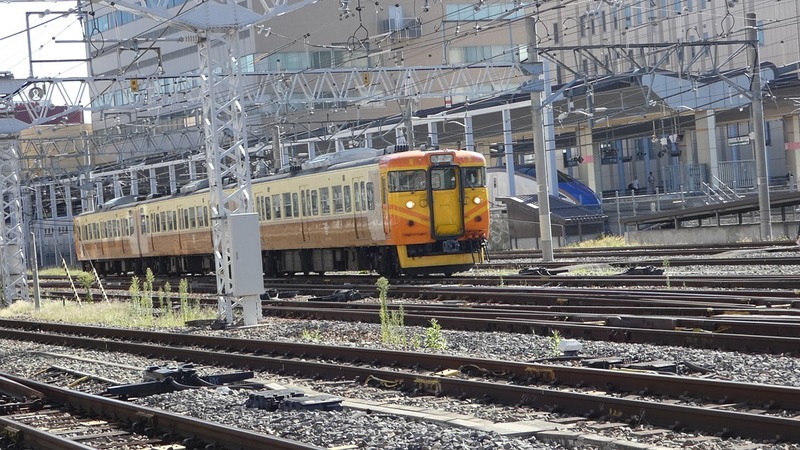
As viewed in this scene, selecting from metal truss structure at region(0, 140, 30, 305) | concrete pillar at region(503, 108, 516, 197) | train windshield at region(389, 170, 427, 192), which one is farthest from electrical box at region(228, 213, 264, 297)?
concrete pillar at region(503, 108, 516, 197)

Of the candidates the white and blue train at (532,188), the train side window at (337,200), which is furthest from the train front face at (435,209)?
the white and blue train at (532,188)

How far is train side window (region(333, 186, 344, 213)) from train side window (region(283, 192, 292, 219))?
2472 millimetres

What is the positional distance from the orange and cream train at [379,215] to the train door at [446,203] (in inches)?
0.9

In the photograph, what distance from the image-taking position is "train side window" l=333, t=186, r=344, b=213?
26703 millimetres

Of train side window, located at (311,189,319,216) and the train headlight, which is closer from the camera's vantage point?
the train headlight

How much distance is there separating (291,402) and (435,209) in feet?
51.6

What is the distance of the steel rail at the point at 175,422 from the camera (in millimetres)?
7871

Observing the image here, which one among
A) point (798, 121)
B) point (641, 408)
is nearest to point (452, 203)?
point (641, 408)

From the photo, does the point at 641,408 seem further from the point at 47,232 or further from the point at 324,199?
the point at 47,232

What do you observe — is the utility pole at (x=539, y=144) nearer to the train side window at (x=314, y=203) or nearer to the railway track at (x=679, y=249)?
the railway track at (x=679, y=249)

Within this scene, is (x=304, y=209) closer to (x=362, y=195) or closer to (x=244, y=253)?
(x=362, y=195)

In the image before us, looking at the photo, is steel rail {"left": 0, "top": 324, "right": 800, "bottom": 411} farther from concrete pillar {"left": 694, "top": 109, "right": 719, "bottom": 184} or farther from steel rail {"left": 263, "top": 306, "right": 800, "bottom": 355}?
concrete pillar {"left": 694, "top": 109, "right": 719, "bottom": 184}

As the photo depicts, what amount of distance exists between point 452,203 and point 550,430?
17.5m

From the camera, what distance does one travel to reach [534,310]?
17.1m
